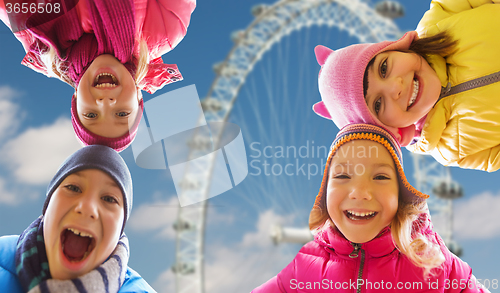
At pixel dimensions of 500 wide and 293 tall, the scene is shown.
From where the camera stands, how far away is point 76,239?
1287 millimetres

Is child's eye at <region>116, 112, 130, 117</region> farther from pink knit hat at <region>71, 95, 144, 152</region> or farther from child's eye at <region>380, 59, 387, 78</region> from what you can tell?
child's eye at <region>380, 59, 387, 78</region>

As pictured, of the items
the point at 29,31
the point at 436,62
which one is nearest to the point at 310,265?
the point at 436,62

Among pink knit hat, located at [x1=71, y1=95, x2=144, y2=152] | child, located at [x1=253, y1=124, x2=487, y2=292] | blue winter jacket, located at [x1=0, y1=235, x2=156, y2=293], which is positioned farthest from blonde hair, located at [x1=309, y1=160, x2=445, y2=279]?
pink knit hat, located at [x1=71, y1=95, x2=144, y2=152]

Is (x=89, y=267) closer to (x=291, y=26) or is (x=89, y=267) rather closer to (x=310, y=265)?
(x=310, y=265)

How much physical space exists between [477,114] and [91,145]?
1.39m

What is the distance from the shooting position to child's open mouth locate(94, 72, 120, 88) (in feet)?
4.86

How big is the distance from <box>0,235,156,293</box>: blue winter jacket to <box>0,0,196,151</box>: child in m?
0.43

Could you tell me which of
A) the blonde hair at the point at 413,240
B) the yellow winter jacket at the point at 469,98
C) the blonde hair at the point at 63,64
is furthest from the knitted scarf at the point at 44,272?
the yellow winter jacket at the point at 469,98

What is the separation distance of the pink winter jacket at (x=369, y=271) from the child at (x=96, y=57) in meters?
0.83

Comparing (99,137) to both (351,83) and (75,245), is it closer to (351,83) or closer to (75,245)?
(75,245)

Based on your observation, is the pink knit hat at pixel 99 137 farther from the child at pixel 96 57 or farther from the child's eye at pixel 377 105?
the child's eye at pixel 377 105

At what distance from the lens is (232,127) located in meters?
1.70

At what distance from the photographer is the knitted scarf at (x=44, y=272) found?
47.8 inches

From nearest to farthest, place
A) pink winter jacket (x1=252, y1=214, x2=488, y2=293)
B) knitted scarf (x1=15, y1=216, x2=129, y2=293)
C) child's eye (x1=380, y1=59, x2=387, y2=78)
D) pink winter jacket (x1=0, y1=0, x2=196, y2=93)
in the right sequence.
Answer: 1. knitted scarf (x1=15, y1=216, x2=129, y2=293)
2. pink winter jacket (x1=252, y1=214, x2=488, y2=293)
3. child's eye (x1=380, y1=59, x2=387, y2=78)
4. pink winter jacket (x1=0, y1=0, x2=196, y2=93)
